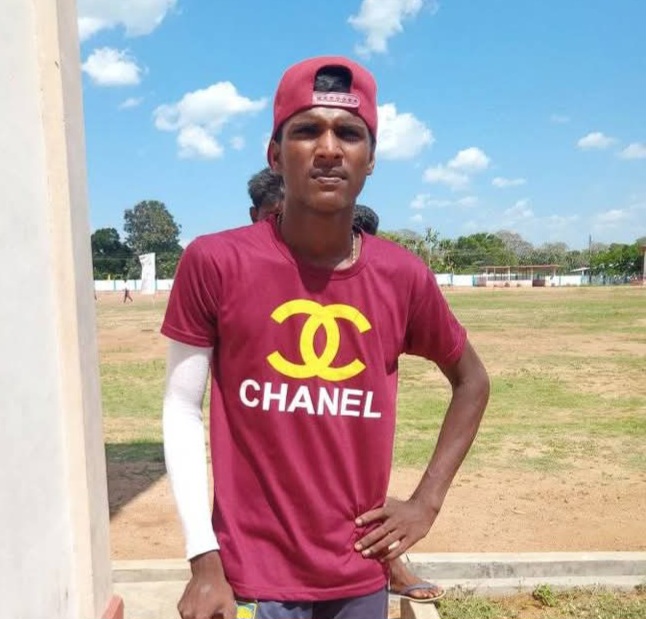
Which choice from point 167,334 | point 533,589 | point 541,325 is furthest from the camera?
point 541,325

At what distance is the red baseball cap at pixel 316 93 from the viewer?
1590mm

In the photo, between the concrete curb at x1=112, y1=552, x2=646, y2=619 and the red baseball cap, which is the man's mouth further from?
the concrete curb at x1=112, y1=552, x2=646, y2=619

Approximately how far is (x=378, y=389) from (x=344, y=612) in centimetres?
52

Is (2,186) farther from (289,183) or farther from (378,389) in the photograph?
(378,389)

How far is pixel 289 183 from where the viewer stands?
64.7 inches

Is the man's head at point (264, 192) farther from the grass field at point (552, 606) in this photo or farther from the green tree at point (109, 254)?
the green tree at point (109, 254)

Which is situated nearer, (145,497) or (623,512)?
(623,512)

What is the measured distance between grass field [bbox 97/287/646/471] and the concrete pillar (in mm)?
3994

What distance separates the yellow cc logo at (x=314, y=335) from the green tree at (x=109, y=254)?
84.2 metres

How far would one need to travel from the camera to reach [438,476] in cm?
177

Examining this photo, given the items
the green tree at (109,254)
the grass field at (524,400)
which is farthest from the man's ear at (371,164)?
the green tree at (109,254)

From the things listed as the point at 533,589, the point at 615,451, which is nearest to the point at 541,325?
the point at 615,451

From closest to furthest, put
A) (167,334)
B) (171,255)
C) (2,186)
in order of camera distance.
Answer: (167,334) → (2,186) → (171,255)

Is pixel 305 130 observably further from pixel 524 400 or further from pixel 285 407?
pixel 524 400
